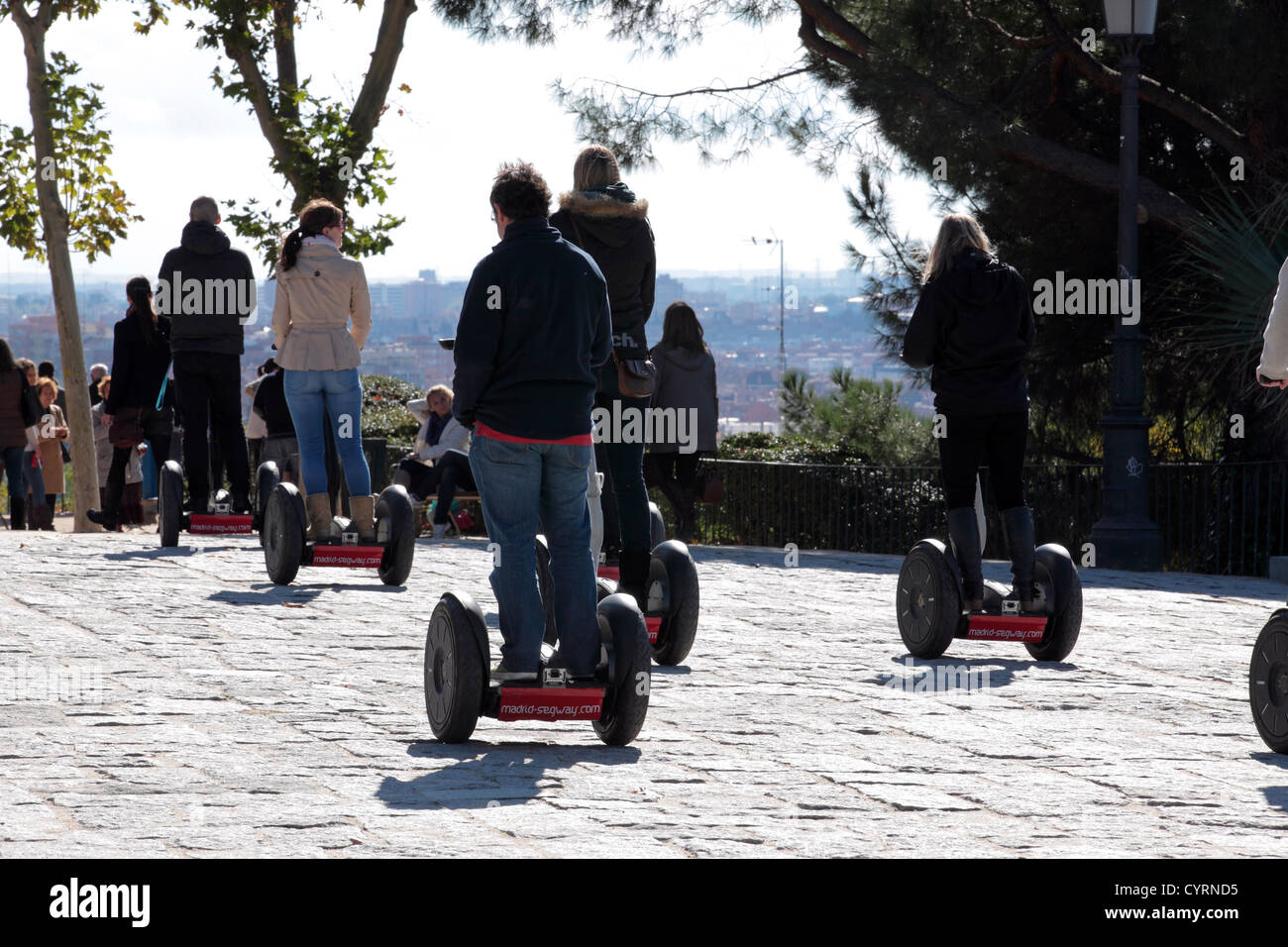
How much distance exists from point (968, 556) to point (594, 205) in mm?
2172

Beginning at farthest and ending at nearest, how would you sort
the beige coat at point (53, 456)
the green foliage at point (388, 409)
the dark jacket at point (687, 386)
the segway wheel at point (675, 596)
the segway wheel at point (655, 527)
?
the beige coat at point (53, 456) → the green foliage at point (388, 409) → the dark jacket at point (687, 386) → the segway wheel at point (655, 527) → the segway wheel at point (675, 596)

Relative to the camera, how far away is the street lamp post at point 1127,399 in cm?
1225

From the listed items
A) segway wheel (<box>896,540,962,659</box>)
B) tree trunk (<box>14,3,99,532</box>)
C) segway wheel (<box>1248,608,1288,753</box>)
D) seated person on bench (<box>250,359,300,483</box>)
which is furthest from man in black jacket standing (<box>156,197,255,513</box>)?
tree trunk (<box>14,3,99,532</box>)

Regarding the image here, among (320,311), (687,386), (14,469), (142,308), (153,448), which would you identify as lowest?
(14,469)

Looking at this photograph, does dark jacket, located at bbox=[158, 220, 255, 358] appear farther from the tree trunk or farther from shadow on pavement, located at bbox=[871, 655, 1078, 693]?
the tree trunk

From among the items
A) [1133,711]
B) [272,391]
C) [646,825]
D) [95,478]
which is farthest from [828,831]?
[95,478]

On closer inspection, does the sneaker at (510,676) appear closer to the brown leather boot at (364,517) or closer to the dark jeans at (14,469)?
the brown leather boot at (364,517)

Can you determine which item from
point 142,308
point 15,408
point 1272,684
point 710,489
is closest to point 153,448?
point 142,308

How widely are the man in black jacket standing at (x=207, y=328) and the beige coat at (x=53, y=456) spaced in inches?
359

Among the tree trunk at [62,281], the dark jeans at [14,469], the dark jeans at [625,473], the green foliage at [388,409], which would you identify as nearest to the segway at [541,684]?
the dark jeans at [625,473]

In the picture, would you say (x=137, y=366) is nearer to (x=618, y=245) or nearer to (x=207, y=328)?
(x=207, y=328)

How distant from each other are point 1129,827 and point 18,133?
759 inches

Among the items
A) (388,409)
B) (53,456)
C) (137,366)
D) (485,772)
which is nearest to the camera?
(485,772)

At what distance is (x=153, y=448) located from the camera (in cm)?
1308
